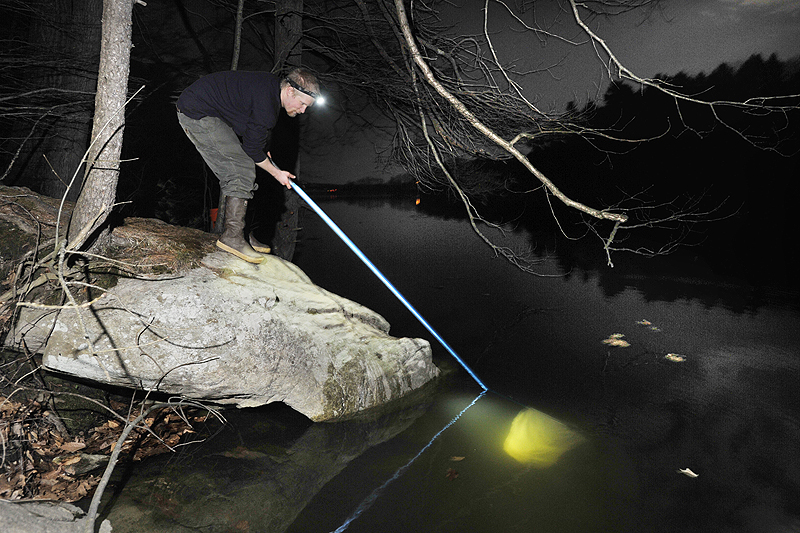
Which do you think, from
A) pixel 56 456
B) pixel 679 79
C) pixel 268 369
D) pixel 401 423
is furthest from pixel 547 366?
pixel 679 79

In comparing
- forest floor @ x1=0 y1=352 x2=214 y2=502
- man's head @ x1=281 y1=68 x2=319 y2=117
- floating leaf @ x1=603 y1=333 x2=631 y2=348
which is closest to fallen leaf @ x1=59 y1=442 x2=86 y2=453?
forest floor @ x1=0 y1=352 x2=214 y2=502

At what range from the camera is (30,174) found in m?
5.87

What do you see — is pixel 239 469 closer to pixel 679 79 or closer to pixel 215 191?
pixel 215 191

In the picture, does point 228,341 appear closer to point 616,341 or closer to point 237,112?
point 237,112

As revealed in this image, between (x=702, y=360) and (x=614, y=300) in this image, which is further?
(x=614, y=300)

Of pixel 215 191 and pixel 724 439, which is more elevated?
pixel 215 191

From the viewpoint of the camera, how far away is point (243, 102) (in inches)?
151

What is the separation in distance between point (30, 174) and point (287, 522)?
5.88 metres

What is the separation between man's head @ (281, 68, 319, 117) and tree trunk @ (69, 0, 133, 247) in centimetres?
117

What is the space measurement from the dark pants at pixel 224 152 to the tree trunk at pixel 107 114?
0.66 metres

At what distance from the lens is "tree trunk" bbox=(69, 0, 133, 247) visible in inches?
128

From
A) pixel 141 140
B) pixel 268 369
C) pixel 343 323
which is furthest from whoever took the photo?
pixel 141 140

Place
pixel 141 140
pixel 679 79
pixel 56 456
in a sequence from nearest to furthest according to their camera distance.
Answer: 1. pixel 56 456
2. pixel 141 140
3. pixel 679 79

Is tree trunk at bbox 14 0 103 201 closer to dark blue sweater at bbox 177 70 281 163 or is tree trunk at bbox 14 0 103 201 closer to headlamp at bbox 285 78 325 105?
dark blue sweater at bbox 177 70 281 163
